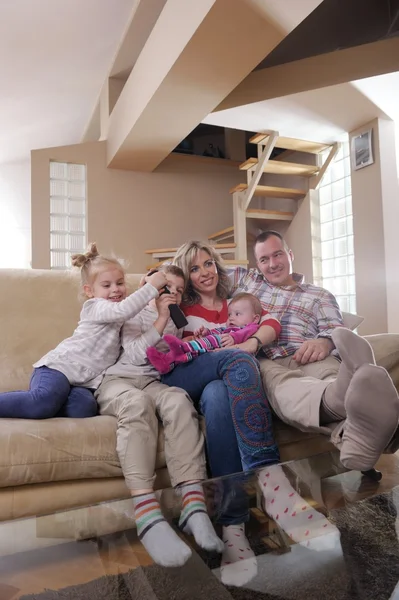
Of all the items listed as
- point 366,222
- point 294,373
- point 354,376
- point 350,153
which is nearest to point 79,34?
point 350,153

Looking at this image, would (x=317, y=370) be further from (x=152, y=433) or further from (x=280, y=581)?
(x=280, y=581)

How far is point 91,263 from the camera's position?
1756 millimetres

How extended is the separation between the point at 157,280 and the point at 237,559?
97 cm

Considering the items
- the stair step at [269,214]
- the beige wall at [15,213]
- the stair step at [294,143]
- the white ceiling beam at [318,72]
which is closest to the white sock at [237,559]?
the white ceiling beam at [318,72]

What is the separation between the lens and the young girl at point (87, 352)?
141cm

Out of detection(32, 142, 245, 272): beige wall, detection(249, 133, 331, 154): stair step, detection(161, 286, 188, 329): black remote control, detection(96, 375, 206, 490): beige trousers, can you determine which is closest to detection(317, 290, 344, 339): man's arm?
detection(161, 286, 188, 329): black remote control

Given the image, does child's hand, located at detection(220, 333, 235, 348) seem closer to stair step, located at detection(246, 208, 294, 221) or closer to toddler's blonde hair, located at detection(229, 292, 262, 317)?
toddler's blonde hair, located at detection(229, 292, 262, 317)

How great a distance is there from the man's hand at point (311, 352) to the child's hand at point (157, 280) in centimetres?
54

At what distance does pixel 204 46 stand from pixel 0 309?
2003 millimetres

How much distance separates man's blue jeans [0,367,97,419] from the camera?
139cm

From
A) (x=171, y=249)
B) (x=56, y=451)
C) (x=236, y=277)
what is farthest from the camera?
(x=171, y=249)

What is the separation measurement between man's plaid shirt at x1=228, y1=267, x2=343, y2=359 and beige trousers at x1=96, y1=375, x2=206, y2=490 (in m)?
0.53

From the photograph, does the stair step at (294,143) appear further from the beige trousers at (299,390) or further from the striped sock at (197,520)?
the striped sock at (197,520)

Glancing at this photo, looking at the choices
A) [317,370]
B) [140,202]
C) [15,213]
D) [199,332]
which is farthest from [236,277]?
[15,213]
